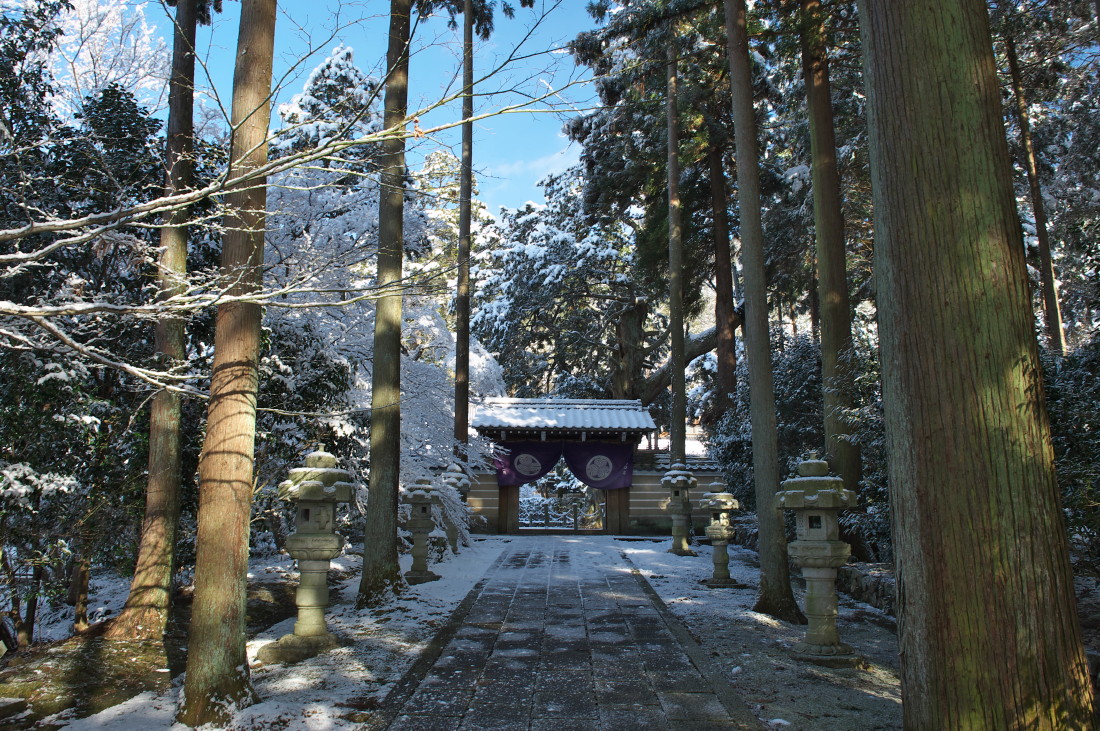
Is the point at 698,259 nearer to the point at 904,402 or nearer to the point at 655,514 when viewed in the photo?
the point at 655,514

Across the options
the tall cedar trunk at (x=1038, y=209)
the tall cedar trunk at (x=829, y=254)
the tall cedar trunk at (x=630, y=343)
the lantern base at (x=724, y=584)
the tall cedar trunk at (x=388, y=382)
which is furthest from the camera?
the tall cedar trunk at (x=630, y=343)

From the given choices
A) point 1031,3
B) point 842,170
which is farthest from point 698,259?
point 1031,3

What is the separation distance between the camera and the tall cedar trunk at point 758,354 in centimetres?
682

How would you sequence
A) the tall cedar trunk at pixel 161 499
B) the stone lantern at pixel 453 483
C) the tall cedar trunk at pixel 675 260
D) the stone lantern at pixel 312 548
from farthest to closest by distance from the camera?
the tall cedar trunk at pixel 675 260 < the stone lantern at pixel 453 483 < the tall cedar trunk at pixel 161 499 < the stone lantern at pixel 312 548

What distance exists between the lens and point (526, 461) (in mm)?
17047

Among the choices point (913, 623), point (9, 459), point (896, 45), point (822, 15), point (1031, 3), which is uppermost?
point (1031, 3)

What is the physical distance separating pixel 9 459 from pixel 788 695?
6.20 metres

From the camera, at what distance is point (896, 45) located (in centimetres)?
281

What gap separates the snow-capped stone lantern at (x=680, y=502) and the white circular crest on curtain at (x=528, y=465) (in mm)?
5212

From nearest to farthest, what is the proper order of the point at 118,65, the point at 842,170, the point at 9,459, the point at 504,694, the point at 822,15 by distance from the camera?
the point at 504,694 < the point at 9,459 < the point at 118,65 < the point at 822,15 < the point at 842,170

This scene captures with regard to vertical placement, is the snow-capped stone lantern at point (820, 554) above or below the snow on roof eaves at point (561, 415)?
below

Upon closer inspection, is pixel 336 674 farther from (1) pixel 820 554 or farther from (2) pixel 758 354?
(2) pixel 758 354

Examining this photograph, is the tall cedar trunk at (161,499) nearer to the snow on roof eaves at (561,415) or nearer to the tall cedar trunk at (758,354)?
the tall cedar trunk at (758,354)

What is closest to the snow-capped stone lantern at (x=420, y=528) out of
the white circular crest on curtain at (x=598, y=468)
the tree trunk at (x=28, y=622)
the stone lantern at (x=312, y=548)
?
the stone lantern at (x=312, y=548)
